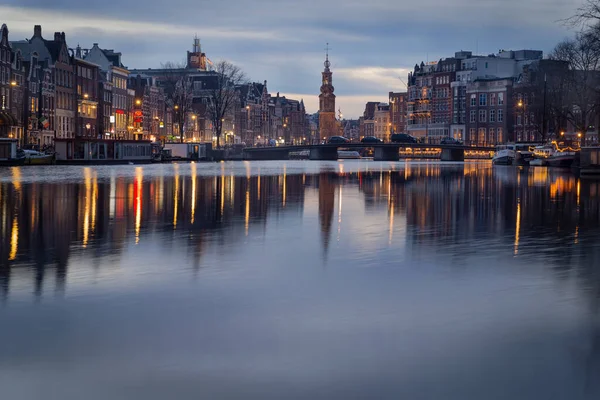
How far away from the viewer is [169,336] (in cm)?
1147

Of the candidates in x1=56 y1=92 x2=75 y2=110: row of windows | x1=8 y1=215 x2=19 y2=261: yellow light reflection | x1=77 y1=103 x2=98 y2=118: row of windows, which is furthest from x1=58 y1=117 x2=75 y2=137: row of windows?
x1=8 y1=215 x2=19 y2=261: yellow light reflection

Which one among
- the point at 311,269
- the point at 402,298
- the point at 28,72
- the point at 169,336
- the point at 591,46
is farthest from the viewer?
the point at 28,72

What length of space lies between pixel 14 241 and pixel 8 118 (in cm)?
8295

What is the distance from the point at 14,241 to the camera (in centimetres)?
2125

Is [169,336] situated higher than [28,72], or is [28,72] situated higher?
[28,72]

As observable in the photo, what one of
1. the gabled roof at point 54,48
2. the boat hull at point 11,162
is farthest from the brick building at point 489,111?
the boat hull at point 11,162

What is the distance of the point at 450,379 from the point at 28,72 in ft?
363

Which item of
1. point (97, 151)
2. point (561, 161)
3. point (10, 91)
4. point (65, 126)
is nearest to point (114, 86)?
point (65, 126)

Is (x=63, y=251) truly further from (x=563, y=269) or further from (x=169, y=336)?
(x=563, y=269)

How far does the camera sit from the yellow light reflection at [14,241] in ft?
61.5

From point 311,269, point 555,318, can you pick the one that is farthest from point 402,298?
point 311,269

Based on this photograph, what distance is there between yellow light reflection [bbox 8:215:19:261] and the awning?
76577mm

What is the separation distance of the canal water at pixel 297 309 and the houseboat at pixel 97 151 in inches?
3024

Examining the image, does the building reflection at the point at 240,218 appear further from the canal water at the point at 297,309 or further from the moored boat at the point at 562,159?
the moored boat at the point at 562,159
